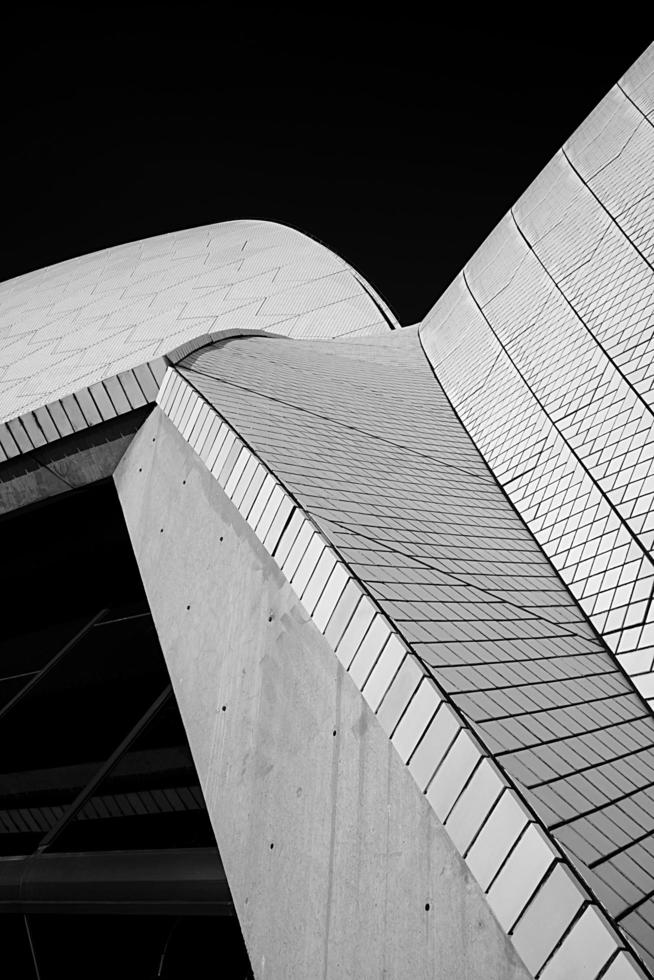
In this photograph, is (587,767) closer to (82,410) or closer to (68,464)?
(82,410)

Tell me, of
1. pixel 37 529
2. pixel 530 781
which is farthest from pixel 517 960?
pixel 37 529

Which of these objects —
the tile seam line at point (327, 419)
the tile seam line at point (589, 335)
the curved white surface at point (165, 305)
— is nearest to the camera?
the tile seam line at point (589, 335)

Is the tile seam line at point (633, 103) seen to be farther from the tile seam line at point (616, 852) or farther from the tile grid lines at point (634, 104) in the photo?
the tile seam line at point (616, 852)

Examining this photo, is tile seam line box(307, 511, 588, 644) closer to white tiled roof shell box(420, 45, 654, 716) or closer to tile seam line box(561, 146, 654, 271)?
white tiled roof shell box(420, 45, 654, 716)

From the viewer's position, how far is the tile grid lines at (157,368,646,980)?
2701 millimetres

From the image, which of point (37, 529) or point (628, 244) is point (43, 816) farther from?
point (628, 244)

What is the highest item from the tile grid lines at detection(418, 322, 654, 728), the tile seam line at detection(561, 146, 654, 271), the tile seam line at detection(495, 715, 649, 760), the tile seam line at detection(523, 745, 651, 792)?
the tile seam line at detection(561, 146, 654, 271)

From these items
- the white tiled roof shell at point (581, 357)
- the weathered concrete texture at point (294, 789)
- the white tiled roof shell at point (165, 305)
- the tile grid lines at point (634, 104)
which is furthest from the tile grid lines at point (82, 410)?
the white tiled roof shell at point (165, 305)

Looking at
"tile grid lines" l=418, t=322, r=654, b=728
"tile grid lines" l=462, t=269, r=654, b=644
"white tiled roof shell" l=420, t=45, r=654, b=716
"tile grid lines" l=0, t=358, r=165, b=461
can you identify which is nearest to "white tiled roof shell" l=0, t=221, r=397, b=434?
"white tiled roof shell" l=420, t=45, r=654, b=716

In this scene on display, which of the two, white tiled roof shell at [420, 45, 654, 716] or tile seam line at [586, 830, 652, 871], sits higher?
white tiled roof shell at [420, 45, 654, 716]

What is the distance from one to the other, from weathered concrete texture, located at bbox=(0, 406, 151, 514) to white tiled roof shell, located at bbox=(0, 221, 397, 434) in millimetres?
6235

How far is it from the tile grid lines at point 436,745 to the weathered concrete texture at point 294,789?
122 millimetres

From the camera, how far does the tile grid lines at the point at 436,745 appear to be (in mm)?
2701

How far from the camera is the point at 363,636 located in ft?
12.4
